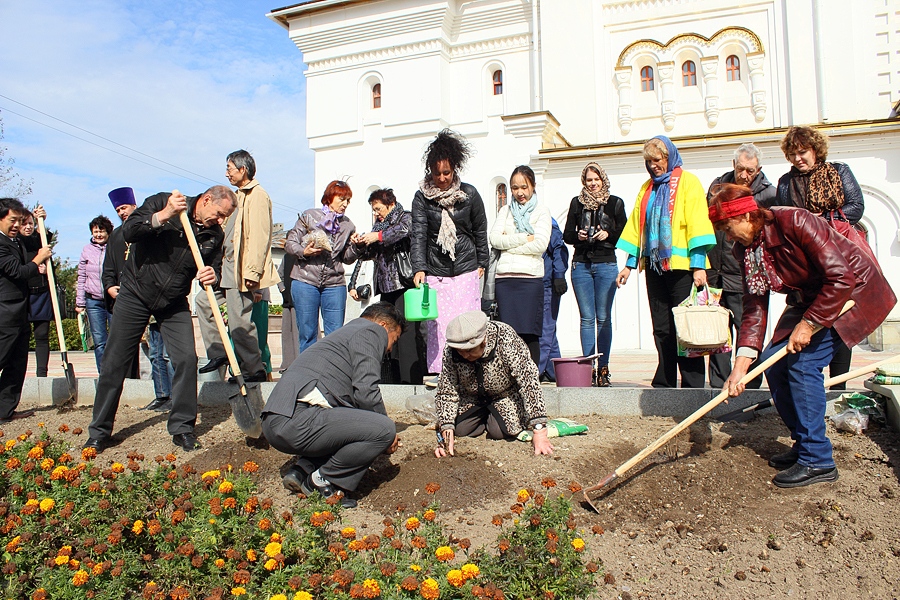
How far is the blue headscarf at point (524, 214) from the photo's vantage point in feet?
20.5

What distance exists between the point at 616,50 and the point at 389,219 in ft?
46.7

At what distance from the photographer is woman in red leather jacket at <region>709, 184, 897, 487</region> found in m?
3.62

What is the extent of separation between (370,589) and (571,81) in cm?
1733

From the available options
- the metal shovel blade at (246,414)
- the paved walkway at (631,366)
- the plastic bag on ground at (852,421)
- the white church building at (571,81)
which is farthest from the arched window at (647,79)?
the metal shovel blade at (246,414)

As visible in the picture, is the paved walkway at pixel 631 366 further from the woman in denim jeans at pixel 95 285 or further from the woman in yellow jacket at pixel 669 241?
the woman in yellow jacket at pixel 669 241

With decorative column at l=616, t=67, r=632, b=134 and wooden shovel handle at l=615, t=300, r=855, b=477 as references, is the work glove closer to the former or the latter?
wooden shovel handle at l=615, t=300, r=855, b=477

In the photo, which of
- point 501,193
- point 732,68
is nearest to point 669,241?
point 501,193

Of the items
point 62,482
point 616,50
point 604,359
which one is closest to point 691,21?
point 616,50

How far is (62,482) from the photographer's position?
11.4 feet

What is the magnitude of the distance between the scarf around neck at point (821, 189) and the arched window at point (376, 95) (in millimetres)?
16201

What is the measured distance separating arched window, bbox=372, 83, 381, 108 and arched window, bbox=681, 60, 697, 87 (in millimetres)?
8188

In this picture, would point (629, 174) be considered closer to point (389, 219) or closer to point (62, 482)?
point (389, 219)

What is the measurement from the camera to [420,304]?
5.86 meters

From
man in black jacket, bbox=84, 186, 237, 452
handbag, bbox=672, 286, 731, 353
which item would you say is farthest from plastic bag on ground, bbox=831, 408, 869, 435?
man in black jacket, bbox=84, 186, 237, 452
